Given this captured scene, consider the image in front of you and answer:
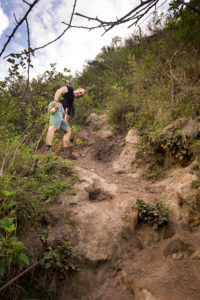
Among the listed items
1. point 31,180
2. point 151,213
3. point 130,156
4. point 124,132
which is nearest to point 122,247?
point 151,213

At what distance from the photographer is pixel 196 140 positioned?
317cm

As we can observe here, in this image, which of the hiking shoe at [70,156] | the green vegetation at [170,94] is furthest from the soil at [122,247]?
the hiking shoe at [70,156]

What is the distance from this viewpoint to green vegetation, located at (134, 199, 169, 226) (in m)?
2.47

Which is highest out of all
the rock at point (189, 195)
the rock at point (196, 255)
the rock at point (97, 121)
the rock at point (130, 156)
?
the rock at point (97, 121)

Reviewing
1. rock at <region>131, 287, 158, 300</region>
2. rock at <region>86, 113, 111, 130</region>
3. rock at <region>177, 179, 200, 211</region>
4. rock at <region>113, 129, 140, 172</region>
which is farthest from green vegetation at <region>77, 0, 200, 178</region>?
rock at <region>131, 287, 158, 300</region>

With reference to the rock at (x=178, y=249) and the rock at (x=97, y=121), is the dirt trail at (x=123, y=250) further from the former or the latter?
the rock at (x=97, y=121)

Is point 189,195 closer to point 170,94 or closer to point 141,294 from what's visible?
point 141,294

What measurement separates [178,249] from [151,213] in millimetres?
496

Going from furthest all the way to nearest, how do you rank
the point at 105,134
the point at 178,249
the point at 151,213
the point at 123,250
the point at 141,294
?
1. the point at 105,134
2. the point at 151,213
3. the point at 123,250
4. the point at 178,249
5. the point at 141,294

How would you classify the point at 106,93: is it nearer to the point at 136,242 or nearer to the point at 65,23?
the point at 136,242

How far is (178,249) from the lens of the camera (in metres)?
2.18

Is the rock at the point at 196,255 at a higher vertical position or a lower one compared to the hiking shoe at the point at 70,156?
lower

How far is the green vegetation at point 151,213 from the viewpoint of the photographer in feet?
8.11

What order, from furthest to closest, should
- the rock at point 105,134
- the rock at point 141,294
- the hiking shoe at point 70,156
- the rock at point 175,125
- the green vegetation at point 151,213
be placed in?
the rock at point 105,134 < the hiking shoe at point 70,156 < the rock at point 175,125 < the green vegetation at point 151,213 < the rock at point 141,294
